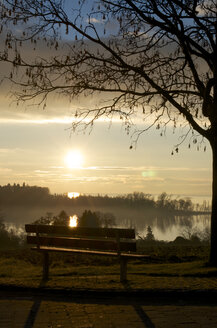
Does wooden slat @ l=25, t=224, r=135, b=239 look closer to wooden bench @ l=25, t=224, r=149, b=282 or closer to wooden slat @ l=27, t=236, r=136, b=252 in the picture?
wooden bench @ l=25, t=224, r=149, b=282

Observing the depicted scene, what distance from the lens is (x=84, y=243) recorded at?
34.1ft

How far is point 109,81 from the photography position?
48.6 feet

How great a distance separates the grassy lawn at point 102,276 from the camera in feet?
30.4

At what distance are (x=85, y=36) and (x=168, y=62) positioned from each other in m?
2.56

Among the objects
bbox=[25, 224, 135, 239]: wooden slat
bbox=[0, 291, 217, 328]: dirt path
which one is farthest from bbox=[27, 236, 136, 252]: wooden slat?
bbox=[0, 291, 217, 328]: dirt path

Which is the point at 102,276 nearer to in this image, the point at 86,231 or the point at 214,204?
the point at 86,231

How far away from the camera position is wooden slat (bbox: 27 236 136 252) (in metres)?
10.0

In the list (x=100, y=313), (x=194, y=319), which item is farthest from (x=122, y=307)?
(x=194, y=319)

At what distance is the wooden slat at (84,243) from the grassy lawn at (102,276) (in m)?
0.64

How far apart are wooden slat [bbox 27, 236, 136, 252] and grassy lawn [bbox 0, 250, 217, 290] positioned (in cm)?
64

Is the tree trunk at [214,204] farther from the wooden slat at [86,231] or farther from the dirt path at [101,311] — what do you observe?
the dirt path at [101,311]

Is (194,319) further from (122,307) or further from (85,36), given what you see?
(85,36)

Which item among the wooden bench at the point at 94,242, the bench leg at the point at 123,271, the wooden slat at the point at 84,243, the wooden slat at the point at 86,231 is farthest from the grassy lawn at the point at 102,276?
the wooden slat at the point at 86,231

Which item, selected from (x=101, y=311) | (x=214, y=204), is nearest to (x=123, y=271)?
(x=101, y=311)
